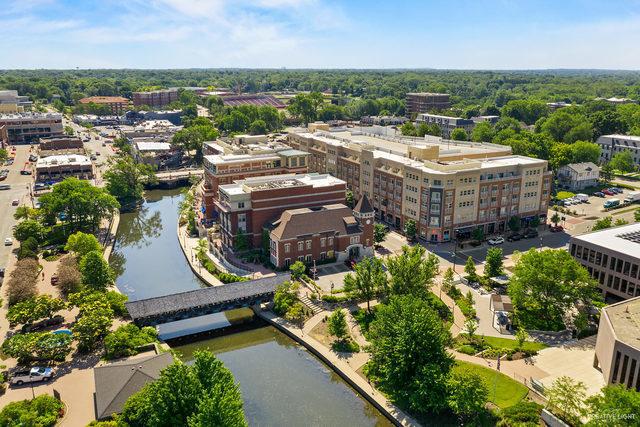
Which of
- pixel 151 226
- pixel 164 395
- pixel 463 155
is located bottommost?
pixel 151 226

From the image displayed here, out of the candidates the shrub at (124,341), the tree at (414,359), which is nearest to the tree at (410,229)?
the tree at (414,359)

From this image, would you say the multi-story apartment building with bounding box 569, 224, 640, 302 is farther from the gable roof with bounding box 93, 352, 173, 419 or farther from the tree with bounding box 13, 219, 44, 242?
the tree with bounding box 13, 219, 44, 242

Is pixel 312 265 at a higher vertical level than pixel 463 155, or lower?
lower

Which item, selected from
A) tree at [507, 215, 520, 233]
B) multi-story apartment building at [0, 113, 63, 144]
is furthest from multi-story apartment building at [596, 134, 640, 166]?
multi-story apartment building at [0, 113, 63, 144]

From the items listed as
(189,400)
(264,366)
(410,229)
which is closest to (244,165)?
(410,229)

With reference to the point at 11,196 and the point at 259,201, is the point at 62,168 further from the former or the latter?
the point at 259,201

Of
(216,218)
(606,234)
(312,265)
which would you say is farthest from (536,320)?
(216,218)

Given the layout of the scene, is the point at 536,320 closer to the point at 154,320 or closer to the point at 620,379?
the point at 620,379
